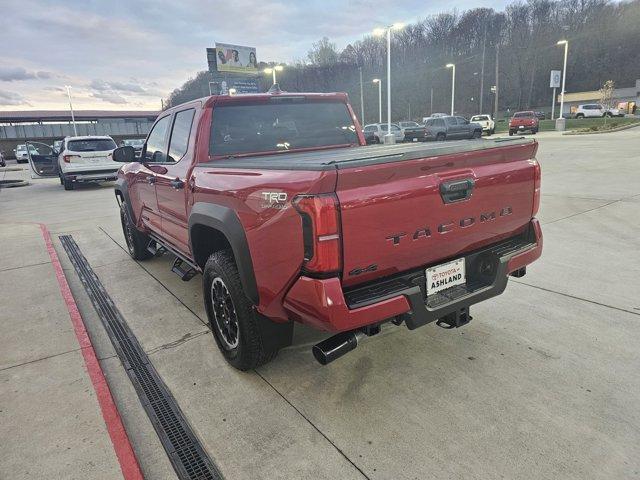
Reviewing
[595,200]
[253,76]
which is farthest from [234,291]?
[253,76]

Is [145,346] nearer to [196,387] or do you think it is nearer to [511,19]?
[196,387]

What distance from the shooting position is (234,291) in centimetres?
287

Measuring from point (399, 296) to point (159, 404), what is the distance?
1.74 meters

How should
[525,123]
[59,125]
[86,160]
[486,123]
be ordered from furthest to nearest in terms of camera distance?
[59,125] < [486,123] < [525,123] < [86,160]

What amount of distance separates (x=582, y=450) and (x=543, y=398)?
0.44 metres

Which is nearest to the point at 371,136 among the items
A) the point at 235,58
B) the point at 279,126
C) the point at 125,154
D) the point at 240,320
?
the point at 125,154

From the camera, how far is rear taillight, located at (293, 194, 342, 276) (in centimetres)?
209

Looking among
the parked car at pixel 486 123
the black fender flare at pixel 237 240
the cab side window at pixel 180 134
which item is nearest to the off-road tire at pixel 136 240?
the cab side window at pixel 180 134

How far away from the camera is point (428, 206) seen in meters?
2.42

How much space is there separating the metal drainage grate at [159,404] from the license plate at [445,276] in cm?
153

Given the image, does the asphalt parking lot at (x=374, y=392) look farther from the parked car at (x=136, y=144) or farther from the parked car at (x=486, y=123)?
the parked car at (x=486, y=123)

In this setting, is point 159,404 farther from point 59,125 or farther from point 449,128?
point 59,125

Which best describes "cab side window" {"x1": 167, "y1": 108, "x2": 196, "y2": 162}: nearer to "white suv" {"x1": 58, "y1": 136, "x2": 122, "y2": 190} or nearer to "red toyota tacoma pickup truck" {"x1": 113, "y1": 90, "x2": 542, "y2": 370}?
"red toyota tacoma pickup truck" {"x1": 113, "y1": 90, "x2": 542, "y2": 370}

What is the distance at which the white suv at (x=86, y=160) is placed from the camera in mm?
15203
